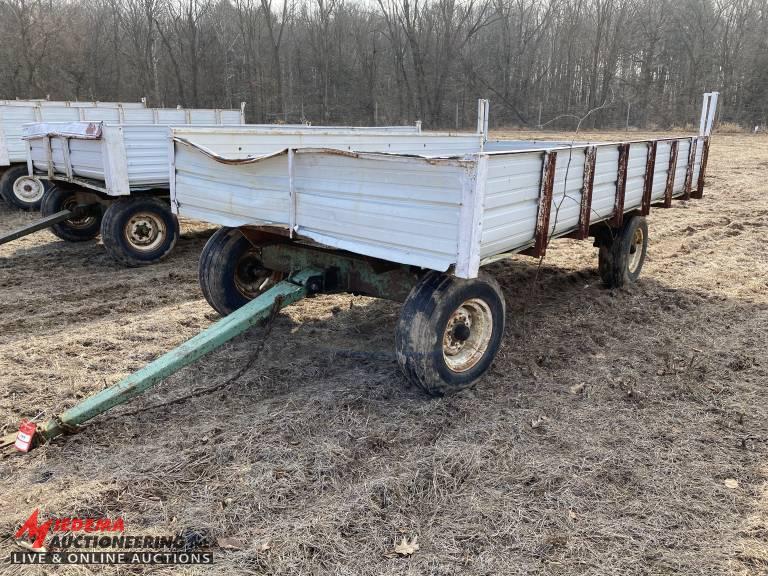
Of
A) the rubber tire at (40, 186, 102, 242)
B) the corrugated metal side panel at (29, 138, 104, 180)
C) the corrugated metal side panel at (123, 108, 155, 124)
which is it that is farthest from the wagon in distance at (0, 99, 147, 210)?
the corrugated metal side panel at (29, 138, 104, 180)

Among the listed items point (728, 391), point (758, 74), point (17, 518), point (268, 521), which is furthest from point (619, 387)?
point (758, 74)

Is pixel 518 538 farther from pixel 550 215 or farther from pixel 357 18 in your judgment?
pixel 357 18

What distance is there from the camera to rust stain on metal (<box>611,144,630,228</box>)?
4.83 m

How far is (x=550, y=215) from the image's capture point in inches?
155

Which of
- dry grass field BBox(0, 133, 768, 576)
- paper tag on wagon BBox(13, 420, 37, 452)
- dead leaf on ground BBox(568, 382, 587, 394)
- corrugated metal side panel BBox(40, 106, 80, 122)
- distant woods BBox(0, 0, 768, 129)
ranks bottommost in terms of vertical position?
dry grass field BBox(0, 133, 768, 576)

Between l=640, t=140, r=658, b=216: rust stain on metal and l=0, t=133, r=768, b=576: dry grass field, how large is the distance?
2.92 ft

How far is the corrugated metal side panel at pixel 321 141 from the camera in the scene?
16.1ft

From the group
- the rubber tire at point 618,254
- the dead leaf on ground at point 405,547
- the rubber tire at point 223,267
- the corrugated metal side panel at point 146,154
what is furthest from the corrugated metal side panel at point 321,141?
the dead leaf on ground at point 405,547

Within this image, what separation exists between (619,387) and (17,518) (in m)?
3.44

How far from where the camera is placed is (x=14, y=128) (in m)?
10.2

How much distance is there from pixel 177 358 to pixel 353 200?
52.1 inches

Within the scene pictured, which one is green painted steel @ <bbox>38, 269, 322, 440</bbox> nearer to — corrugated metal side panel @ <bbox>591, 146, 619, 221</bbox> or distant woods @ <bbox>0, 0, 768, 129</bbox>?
corrugated metal side panel @ <bbox>591, 146, 619, 221</bbox>

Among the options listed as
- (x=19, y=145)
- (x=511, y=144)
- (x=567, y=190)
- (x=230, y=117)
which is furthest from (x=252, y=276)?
(x=230, y=117)

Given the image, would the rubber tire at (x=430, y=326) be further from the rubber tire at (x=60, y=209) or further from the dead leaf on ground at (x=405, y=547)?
the rubber tire at (x=60, y=209)
